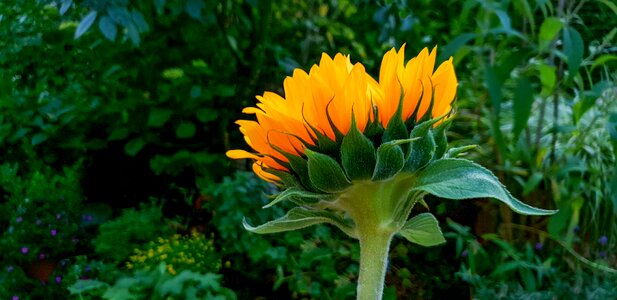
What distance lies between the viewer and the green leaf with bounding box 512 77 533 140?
1828 millimetres

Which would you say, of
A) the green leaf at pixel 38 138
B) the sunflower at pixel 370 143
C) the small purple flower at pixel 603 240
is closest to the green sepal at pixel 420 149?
the sunflower at pixel 370 143

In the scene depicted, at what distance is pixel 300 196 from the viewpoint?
59 cm

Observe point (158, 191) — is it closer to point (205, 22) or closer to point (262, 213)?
point (205, 22)

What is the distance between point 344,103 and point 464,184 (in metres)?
0.10

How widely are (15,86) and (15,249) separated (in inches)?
32.5

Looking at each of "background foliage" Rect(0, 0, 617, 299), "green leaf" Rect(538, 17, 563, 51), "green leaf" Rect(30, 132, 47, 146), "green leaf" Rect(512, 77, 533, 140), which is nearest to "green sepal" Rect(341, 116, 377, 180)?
"background foliage" Rect(0, 0, 617, 299)

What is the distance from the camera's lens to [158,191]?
9.87ft

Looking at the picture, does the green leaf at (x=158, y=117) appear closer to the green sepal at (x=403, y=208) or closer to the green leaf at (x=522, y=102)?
the green leaf at (x=522, y=102)

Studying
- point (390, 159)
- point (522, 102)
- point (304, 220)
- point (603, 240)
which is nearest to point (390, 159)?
point (390, 159)

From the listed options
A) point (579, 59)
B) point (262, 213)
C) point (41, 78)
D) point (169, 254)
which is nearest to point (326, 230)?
point (262, 213)

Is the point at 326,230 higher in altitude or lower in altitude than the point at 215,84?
lower

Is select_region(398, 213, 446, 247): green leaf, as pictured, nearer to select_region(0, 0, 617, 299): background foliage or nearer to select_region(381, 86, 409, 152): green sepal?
select_region(381, 86, 409, 152): green sepal

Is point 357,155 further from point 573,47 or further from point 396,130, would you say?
point 573,47

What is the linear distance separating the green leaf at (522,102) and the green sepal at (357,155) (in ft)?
4.35
